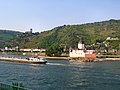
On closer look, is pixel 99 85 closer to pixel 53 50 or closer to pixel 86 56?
pixel 86 56

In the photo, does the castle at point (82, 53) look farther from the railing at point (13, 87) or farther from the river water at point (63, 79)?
the railing at point (13, 87)

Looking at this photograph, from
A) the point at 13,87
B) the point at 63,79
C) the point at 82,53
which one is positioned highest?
the point at 82,53

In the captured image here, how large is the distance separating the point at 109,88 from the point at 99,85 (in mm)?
2988

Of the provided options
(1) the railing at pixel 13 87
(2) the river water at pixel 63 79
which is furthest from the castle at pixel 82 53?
(1) the railing at pixel 13 87

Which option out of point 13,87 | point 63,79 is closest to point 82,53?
point 63,79

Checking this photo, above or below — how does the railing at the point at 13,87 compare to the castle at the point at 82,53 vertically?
below

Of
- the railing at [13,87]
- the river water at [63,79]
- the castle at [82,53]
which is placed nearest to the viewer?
the railing at [13,87]

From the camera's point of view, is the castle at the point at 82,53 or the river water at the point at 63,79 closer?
the river water at the point at 63,79

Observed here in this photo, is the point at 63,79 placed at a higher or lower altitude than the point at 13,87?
lower

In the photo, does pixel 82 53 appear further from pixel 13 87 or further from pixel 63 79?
pixel 13 87

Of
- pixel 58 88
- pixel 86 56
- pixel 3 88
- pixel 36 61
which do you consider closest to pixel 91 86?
pixel 58 88

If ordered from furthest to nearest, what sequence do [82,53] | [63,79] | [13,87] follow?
[82,53] < [63,79] < [13,87]

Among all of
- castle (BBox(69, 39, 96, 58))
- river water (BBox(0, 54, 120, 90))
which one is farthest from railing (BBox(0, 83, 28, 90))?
castle (BBox(69, 39, 96, 58))

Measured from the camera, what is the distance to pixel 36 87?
129ft
